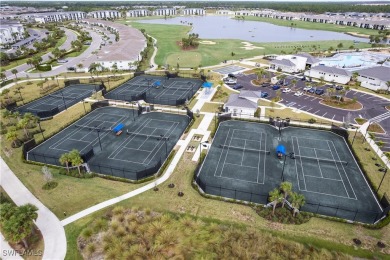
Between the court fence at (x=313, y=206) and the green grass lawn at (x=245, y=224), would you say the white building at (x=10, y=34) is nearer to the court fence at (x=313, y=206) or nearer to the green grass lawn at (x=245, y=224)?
the green grass lawn at (x=245, y=224)

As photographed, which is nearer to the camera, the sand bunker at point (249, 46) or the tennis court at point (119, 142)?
the tennis court at point (119, 142)

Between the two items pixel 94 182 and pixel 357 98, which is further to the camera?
pixel 357 98

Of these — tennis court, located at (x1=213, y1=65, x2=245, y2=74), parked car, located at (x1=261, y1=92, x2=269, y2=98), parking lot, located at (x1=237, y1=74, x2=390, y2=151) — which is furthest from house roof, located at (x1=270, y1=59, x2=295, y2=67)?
parked car, located at (x1=261, y1=92, x2=269, y2=98)

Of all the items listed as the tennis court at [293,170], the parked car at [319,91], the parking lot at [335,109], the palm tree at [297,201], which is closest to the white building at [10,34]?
the parking lot at [335,109]

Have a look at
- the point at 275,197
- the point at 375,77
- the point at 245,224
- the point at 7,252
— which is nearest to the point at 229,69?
the point at 375,77

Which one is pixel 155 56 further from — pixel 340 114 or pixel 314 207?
pixel 314 207

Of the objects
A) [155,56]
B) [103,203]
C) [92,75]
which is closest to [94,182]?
[103,203]

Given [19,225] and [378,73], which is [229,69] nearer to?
[378,73]
